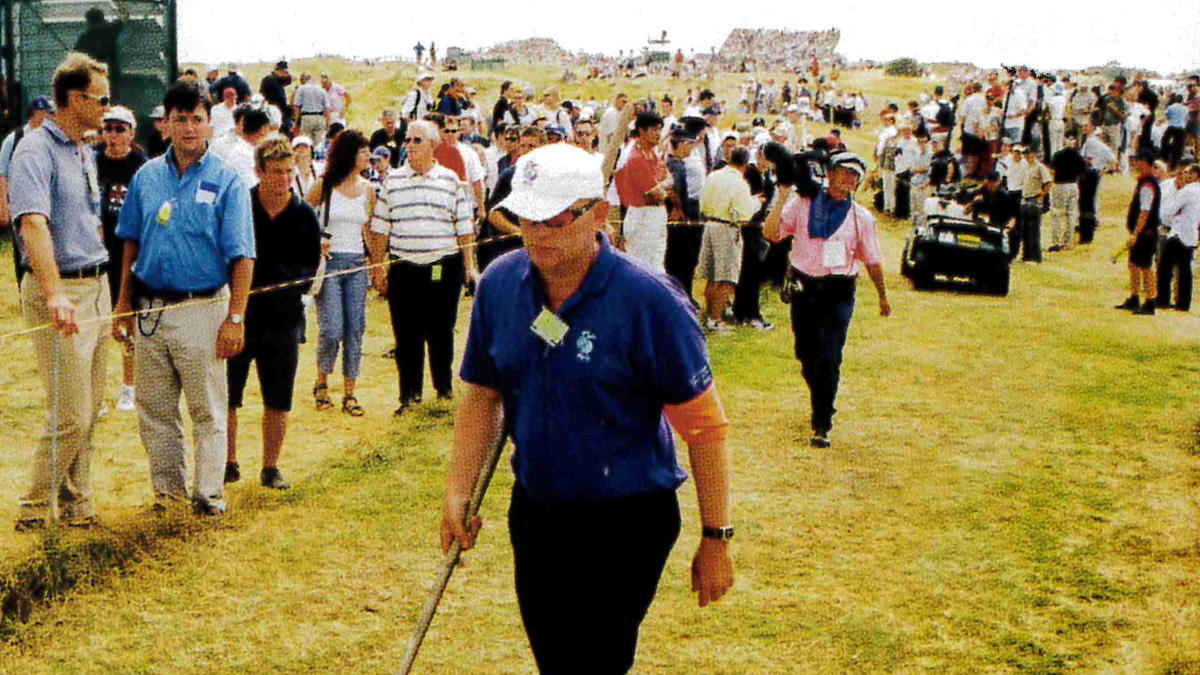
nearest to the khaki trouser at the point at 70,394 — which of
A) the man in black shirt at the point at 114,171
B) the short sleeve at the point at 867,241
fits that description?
the man in black shirt at the point at 114,171

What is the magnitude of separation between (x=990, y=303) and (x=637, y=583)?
12.4 meters

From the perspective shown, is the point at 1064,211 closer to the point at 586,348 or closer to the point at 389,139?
the point at 389,139

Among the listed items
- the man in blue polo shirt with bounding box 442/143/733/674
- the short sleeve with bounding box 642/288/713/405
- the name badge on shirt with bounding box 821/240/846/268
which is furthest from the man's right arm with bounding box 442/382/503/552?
the name badge on shirt with bounding box 821/240/846/268

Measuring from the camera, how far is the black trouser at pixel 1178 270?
13664 millimetres

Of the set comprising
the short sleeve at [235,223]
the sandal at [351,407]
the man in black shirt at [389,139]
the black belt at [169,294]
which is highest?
the man in black shirt at [389,139]

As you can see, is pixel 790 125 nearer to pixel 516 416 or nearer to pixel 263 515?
pixel 263 515

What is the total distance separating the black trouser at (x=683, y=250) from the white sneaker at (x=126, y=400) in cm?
574

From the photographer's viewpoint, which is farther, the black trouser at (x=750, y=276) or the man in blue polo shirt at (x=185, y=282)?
the black trouser at (x=750, y=276)

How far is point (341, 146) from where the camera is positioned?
7.61m

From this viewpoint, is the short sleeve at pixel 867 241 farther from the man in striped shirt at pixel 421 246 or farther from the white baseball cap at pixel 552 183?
the white baseball cap at pixel 552 183

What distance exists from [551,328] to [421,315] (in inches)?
204

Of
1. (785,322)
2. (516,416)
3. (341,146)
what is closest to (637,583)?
(516,416)

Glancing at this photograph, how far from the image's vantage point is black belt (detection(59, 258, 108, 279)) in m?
5.41

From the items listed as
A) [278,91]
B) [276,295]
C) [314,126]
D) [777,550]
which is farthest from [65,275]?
[314,126]
